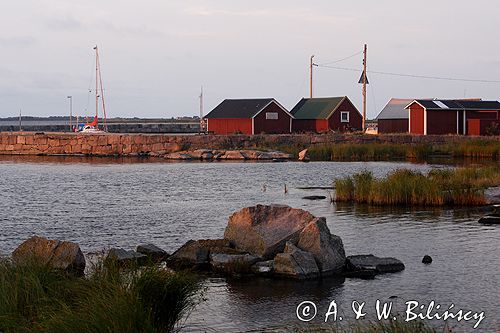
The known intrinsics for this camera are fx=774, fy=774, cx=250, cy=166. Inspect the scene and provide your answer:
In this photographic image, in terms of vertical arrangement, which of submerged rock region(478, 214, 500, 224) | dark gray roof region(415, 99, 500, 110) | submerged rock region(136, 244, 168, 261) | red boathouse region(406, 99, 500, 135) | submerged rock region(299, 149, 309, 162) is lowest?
submerged rock region(136, 244, 168, 261)

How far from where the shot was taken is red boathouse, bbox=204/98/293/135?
77.4 meters

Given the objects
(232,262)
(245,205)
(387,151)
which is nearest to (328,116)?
(387,151)

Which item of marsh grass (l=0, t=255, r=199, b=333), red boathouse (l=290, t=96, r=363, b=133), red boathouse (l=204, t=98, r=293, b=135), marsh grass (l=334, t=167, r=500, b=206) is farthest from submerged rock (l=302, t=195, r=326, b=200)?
red boathouse (l=290, t=96, r=363, b=133)

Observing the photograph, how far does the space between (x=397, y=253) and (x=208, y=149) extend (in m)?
50.4

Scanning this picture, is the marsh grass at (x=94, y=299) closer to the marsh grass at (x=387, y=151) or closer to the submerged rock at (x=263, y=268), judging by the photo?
the submerged rock at (x=263, y=268)

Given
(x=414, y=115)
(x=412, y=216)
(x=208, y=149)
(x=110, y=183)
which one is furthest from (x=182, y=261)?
(x=414, y=115)

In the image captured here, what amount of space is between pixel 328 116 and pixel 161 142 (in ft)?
57.4

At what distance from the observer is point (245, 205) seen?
31875 millimetres

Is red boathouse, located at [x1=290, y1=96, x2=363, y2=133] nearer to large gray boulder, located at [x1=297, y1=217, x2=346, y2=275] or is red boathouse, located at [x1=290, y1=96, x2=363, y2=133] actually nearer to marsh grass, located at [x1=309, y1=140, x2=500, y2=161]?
marsh grass, located at [x1=309, y1=140, x2=500, y2=161]

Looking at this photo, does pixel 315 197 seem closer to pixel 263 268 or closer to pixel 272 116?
pixel 263 268

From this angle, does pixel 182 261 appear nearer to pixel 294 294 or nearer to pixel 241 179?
pixel 294 294

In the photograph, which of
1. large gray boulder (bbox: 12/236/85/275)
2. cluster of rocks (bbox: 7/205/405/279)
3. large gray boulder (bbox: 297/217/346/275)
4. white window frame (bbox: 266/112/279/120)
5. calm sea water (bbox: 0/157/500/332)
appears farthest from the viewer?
white window frame (bbox: 266/112/279/120)

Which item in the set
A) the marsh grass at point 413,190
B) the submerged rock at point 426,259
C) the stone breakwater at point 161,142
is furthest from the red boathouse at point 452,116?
the submerged rock at point 426,259

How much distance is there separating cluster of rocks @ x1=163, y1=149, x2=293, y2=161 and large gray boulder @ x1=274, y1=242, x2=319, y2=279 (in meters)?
47.1
